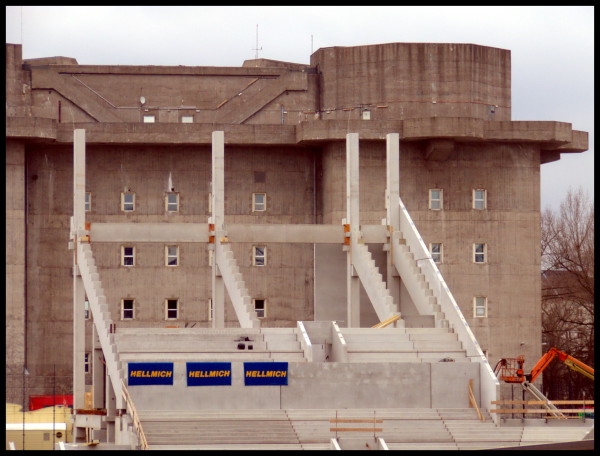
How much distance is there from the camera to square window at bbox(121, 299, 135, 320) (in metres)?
71.1

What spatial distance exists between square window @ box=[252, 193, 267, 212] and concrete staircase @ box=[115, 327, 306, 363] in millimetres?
16458

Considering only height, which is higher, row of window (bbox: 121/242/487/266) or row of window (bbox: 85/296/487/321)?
Result: row of window (bbox: 121/242/487/266)

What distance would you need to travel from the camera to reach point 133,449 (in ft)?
155

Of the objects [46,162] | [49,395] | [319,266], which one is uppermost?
[46,162]

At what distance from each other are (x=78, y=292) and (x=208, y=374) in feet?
30.1

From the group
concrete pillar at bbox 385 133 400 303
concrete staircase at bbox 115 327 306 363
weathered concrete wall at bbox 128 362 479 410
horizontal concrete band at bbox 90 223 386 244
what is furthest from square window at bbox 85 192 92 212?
weathered concrete wall at bbox 128 362 479 410

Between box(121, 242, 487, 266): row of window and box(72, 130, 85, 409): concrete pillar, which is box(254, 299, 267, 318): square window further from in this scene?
box(72, 130, 85, 409): concrete pillar

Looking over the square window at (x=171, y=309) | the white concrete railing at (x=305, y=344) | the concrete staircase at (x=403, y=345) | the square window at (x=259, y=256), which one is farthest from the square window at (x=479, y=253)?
the white concrete railing at (x=305, y=344)

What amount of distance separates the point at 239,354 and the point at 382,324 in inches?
245

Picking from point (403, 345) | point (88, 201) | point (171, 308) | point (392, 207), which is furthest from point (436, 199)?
point (403, 345)

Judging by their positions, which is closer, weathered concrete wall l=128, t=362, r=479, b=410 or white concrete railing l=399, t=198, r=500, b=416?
weathered concrete wall l=128, t=362, r=479, b=410

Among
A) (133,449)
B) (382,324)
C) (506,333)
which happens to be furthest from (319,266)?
(133,449)

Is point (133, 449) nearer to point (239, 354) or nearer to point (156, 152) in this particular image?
point (239, 354)

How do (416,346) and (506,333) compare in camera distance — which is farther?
(506,333)
